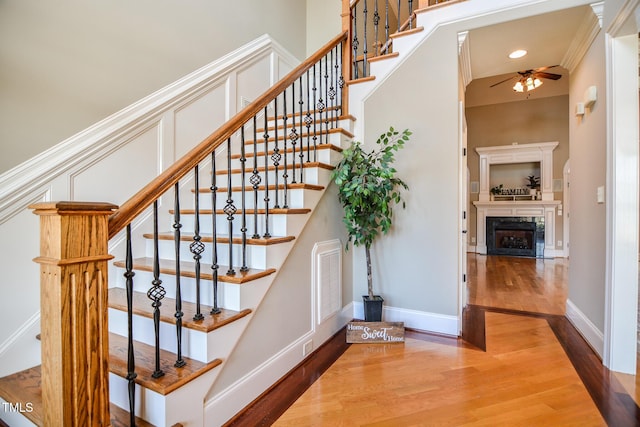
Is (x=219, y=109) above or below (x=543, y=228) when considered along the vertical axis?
above

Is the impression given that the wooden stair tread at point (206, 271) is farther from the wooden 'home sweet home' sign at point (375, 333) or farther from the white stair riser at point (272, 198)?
the wooden 'home sweet home' sign at point (375, 333)

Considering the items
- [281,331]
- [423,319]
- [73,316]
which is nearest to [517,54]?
[423,319]

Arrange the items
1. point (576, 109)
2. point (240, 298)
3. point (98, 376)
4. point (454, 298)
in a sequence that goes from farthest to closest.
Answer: point (576, 109), point (454, 298), point (240, 298), point (98, 376)

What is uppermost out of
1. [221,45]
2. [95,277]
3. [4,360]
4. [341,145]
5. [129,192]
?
[221,45]

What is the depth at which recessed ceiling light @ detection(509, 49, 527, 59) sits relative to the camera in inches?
112

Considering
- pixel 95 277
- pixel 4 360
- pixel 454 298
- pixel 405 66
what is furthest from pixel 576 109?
pixel 4 360

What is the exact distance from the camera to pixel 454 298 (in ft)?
8.55

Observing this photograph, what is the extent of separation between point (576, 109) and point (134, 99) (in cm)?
378

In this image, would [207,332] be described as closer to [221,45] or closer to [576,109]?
[221,45]

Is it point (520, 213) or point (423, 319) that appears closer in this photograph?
point (423, 319)

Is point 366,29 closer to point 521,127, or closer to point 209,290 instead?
point 209,290

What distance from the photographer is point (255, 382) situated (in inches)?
69.6

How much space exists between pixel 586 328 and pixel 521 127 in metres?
6.24

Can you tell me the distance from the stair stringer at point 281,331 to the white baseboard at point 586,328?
1957 mm
